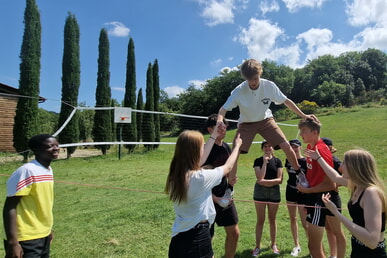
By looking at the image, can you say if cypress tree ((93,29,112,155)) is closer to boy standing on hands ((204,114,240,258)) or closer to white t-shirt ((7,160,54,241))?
boy standing on hands ((204,114,240,258))

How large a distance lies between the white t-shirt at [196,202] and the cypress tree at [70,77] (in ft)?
44.6

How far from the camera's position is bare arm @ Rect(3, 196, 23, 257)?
6.48 feet

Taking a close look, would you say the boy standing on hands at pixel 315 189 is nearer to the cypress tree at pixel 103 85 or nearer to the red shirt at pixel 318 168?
the red shirt at pixel 318 168

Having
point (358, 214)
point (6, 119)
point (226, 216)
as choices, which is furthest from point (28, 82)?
point (358, 214)

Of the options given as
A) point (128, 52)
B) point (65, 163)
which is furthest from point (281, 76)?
point (65, 163)

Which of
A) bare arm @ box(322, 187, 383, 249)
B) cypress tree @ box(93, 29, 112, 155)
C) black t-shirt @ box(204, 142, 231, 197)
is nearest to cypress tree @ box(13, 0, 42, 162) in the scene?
cypress tree @ box(93, 29, 112, 155)

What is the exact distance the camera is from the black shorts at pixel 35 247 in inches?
83.0

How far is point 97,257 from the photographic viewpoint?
3438mm

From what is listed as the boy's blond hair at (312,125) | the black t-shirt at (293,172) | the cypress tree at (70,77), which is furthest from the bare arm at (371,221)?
the cypress tree at (70,77)

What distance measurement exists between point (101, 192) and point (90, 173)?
9.55ft

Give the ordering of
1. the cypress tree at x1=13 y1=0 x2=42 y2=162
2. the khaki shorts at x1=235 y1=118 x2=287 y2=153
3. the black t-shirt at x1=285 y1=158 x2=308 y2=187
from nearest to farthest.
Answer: the khaki shorts at x1=235 y1=118 x2=287 y2=153, the black t-shirt at x1=285 y1=158 x2=308 y2=187, the cypress tree at x1=13 y1=0 x2=42 y2=162

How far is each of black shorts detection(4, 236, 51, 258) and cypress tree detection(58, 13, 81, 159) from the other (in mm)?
12785

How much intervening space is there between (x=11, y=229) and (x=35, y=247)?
30 cm

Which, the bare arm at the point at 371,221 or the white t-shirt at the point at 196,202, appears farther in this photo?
the white t-shirt at the point at 196,202
